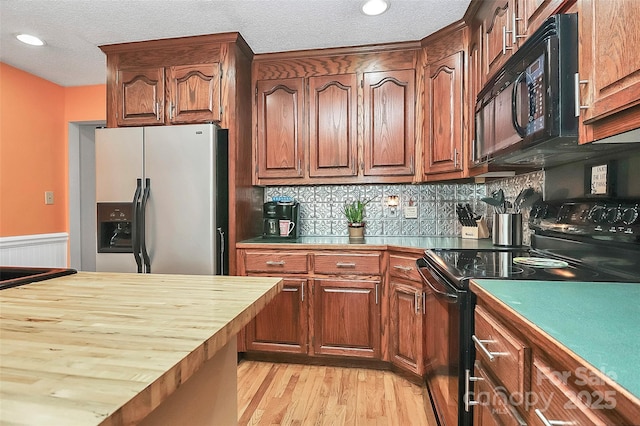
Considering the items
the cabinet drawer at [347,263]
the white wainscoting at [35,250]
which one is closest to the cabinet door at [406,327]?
the cabinet drawer at [347,263]

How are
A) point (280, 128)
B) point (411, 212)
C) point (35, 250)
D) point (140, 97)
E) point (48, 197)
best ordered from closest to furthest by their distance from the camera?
1. point (140, 97)
2. point (280, 128)
3. point (411, 212)
4. point (35, 250)
5. point (48, 197)

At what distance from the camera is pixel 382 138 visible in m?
2.61

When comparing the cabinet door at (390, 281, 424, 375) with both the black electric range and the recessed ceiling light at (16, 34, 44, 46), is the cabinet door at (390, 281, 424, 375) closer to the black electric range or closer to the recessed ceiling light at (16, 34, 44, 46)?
the black electric range

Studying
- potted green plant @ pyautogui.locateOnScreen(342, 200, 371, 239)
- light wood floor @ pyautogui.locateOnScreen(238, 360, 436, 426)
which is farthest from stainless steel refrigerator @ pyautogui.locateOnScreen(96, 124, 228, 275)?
potted green plant @ pyautogui.locateOnScreen(342, 200, 371, 239)

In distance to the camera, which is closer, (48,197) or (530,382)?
(530,382)

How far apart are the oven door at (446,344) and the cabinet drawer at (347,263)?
0.54 m

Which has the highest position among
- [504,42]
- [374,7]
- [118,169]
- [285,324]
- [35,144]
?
[374,7]

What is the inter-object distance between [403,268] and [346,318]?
0.53 m

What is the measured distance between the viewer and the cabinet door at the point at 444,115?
2291 mm

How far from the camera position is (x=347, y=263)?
2.36 meters

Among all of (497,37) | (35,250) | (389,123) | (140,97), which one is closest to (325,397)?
(389,123)

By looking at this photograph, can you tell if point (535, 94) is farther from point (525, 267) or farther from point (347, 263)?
point (347, 263)

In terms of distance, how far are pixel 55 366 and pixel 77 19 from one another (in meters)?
2.49

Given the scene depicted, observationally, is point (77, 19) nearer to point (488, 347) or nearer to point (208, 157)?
point (208, 157)
